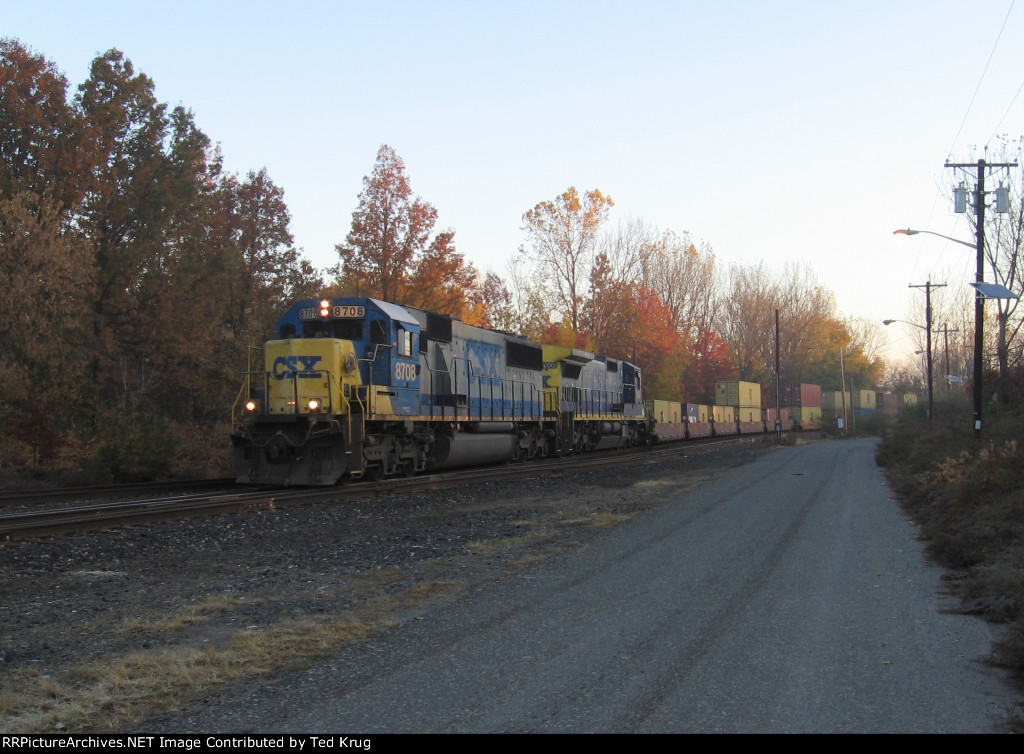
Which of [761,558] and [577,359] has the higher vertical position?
[577,359]

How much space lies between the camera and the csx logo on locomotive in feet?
51.7

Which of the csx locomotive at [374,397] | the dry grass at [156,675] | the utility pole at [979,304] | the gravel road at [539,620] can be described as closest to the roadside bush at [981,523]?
the gravel road at [539,620]

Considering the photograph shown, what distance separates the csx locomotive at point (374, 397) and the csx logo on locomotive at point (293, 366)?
2 cm

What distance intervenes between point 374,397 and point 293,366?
1.69 m

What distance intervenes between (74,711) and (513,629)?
287 centimetres

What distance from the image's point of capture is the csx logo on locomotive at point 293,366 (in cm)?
1576

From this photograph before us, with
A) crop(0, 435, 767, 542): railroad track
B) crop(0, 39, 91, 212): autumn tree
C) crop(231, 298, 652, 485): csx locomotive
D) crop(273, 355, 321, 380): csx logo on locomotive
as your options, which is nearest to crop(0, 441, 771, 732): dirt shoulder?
crop(0, 435, 767, 542): railroad track

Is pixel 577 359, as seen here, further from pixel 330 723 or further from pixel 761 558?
pixel 330 723

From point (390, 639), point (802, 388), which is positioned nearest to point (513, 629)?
point (390, 639)

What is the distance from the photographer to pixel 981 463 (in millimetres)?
12625


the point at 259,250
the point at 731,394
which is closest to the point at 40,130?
the point at 259,250

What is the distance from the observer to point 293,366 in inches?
628

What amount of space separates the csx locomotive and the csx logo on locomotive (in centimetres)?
2

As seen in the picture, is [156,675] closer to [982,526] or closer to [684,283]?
[982,526]
